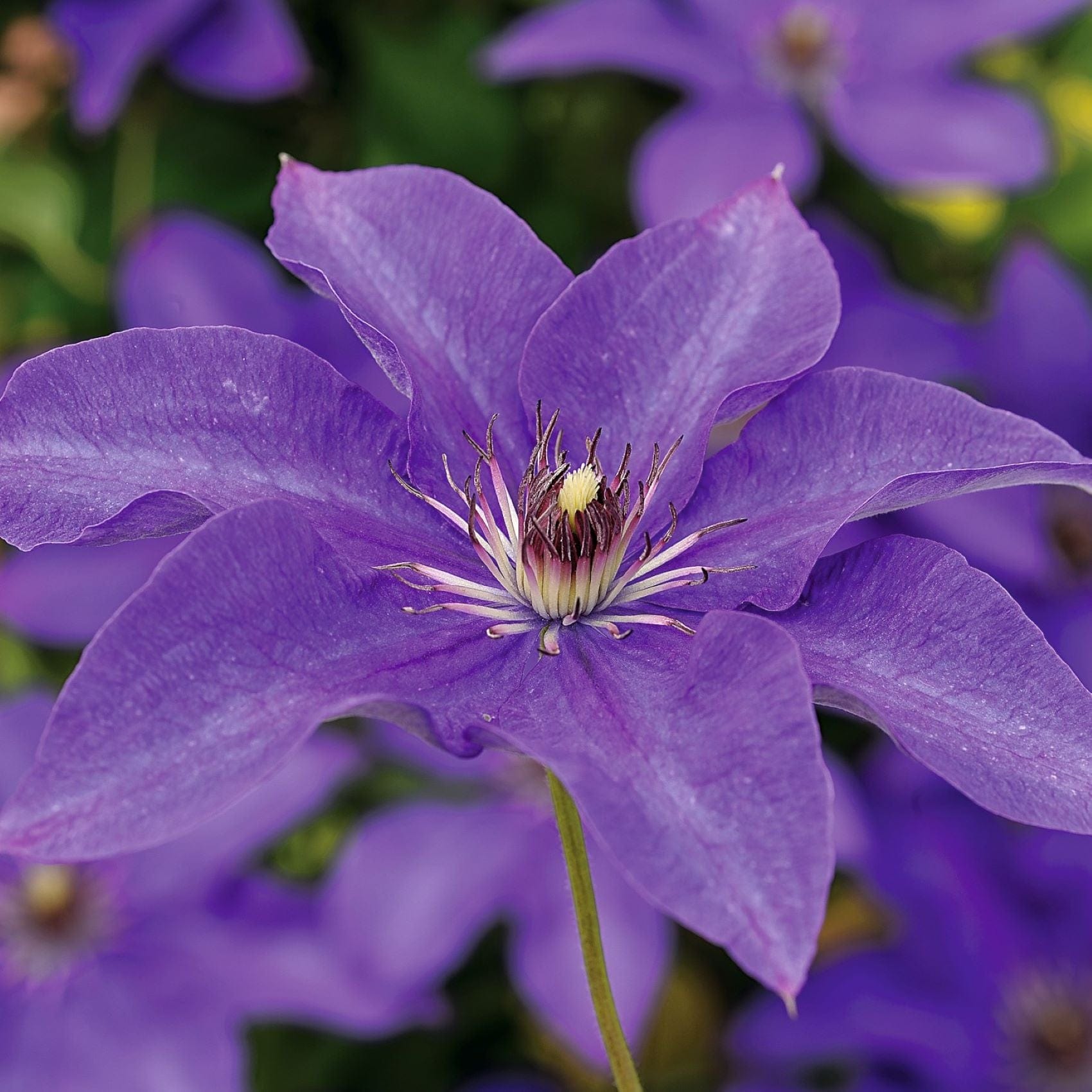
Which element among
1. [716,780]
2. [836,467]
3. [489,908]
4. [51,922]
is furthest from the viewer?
[51,922]

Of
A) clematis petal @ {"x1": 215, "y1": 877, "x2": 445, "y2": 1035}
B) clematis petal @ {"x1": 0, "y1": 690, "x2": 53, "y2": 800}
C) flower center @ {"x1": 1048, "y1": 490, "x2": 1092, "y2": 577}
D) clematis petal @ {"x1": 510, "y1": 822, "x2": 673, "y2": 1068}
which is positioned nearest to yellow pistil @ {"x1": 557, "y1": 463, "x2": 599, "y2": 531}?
clematis petal @ {"x1": 510, "y1": 822, "x2": 673, "y2": 1068}

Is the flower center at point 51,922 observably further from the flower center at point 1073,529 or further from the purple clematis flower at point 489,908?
the flower center at point 1073,529

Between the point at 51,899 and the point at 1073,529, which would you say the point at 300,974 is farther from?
the point at 1073,529

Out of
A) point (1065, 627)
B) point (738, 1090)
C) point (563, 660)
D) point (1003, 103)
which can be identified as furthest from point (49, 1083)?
point (1003, 103)

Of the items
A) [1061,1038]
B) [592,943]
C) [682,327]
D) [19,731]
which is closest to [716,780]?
[592,943]

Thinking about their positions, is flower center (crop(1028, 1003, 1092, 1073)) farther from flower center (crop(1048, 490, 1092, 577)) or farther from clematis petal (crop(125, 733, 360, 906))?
clematis petal (crop(125, 733, 360, 906))
